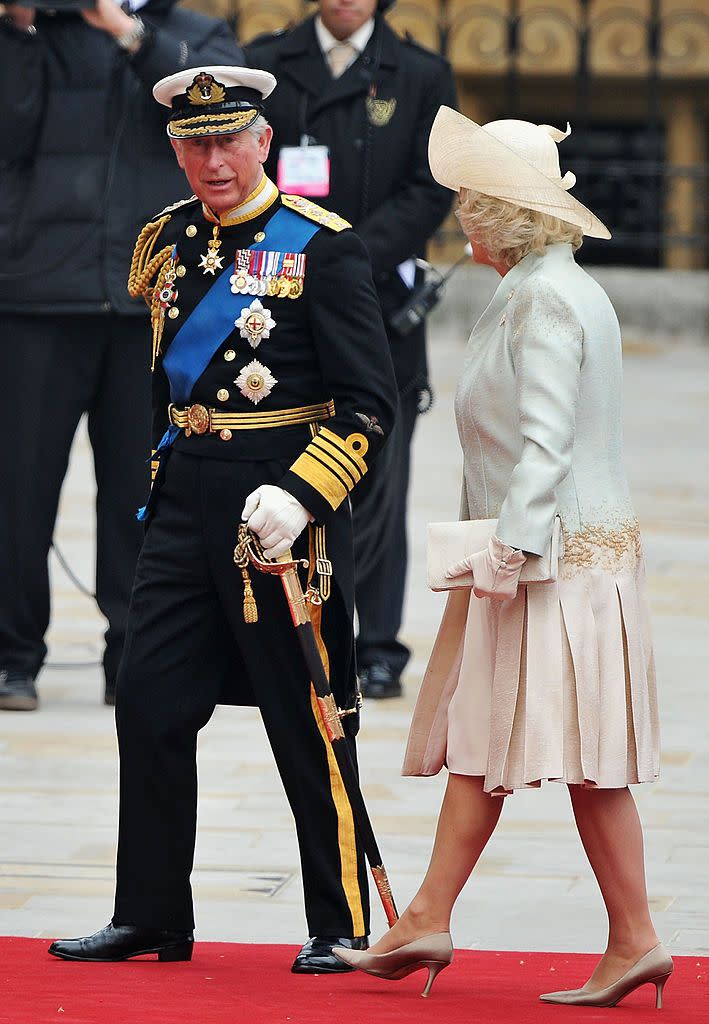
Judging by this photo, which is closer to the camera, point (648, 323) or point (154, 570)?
point (154, 570)

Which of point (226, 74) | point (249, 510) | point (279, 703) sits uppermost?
point (226, 74)

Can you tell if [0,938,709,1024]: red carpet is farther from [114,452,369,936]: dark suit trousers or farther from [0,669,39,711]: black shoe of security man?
[0,669,39,711]: black shoe of security man

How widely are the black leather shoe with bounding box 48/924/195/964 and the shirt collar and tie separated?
130 inches

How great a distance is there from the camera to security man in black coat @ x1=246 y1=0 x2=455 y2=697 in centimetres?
659

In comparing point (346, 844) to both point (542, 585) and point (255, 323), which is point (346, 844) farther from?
point (255, 323)

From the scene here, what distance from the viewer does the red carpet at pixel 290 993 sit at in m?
3.70

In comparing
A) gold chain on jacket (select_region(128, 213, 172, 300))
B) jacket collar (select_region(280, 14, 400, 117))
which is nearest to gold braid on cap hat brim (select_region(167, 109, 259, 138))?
gold chain on jacket (select_region(128, 213, 172, 300))

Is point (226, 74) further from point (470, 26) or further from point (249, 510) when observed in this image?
point (470, 26)

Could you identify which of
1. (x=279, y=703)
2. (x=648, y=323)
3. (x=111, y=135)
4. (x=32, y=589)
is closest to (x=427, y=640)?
(x=32, y=589)

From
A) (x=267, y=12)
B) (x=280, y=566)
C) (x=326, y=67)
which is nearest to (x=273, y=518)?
(x=280, y=566)

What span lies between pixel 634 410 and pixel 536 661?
9.11 m

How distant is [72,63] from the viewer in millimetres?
6371

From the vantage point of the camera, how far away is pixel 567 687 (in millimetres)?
3812

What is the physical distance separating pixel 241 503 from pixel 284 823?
4.84ft
